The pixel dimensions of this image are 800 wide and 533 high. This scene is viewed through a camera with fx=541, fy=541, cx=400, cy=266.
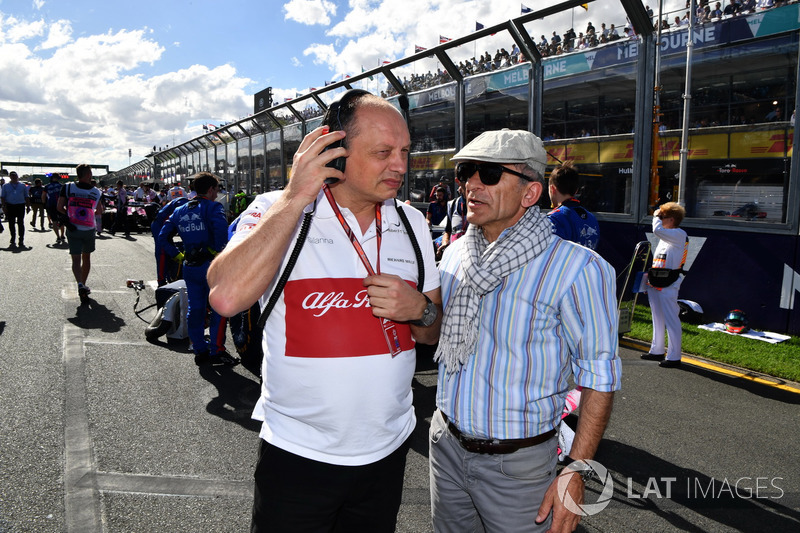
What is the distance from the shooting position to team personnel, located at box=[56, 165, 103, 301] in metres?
8.55

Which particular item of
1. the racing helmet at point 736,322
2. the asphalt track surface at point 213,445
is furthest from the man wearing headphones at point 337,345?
the racing helmet at point 736,322

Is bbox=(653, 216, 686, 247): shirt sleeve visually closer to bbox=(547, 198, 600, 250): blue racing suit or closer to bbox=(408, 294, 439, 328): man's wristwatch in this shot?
bbox=(547, 198, 600, 250): blue racing suit

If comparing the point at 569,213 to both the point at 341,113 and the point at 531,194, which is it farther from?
the point at 341,113

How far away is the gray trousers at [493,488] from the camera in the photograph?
182 centimetres

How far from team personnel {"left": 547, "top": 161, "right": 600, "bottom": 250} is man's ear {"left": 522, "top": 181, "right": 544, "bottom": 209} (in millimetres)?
2630

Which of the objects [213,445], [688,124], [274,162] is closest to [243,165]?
[274,162]

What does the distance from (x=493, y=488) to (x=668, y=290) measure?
5001 millimetres

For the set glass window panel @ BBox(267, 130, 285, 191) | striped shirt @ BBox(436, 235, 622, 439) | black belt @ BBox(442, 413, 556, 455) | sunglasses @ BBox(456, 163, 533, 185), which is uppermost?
glass window panel @ BBox(267, 130, 285, 191)

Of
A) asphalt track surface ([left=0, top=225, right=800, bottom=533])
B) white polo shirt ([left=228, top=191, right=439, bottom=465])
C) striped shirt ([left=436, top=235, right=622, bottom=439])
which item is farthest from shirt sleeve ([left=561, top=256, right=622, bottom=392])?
asphalt track surface ([left=0, top=225, right=800, bottom=533])

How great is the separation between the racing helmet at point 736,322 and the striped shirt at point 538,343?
6618 mm

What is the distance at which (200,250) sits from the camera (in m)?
5.62

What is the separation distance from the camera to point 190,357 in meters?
6.07
